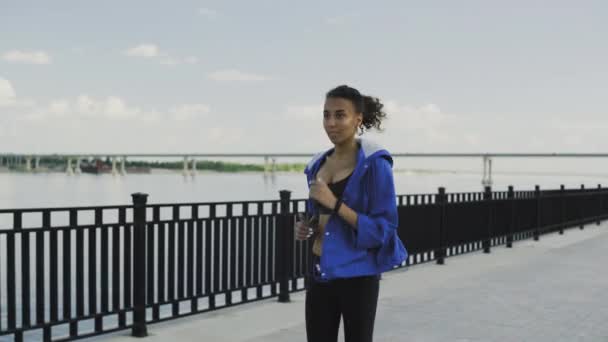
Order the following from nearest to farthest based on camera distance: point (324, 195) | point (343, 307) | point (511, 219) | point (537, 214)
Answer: point (324, 195), point (343, 307), point (511, 219), point (537, 214)

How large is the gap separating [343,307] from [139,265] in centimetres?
344

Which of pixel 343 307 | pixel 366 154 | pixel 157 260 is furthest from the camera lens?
pixel 157 260

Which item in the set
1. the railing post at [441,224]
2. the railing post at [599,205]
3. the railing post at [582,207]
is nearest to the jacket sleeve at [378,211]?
the railing post at [441,224]

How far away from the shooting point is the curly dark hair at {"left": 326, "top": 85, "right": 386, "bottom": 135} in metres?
2.97

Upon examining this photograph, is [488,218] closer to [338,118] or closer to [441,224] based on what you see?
[441,224]

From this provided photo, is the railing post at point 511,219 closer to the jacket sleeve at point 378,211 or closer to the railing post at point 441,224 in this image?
the railing post at point 441,224

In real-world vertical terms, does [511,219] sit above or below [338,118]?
below

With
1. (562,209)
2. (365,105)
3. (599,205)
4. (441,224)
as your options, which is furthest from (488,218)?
(365,105)

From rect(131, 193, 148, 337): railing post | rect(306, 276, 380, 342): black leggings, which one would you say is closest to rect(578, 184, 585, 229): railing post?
rect(131, 193, 148, 337): railing post

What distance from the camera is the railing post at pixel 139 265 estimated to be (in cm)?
598

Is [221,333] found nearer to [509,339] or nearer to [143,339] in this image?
[143,339]

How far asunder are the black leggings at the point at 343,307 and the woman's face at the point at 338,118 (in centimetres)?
63

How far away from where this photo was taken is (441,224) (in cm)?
1105

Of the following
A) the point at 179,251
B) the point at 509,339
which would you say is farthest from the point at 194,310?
the point at 509,339
